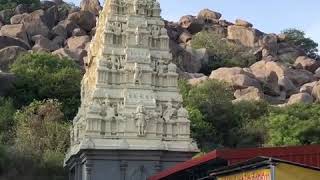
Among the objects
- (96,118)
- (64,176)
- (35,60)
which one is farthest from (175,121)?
(35,60)

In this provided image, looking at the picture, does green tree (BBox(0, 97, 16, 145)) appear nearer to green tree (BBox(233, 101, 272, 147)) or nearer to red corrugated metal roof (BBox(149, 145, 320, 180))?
green tree (BBox(233, 101, 272, 147))

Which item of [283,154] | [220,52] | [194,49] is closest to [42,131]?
[283,154]

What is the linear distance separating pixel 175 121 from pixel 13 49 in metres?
38.4

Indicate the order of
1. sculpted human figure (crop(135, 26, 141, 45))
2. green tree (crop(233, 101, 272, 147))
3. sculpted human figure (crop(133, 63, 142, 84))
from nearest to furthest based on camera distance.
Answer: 1. sculpted human figure (crop(133, 63, 142, 84))
2. sculpted human figure (crop(135, 26, 141, 45))
3. green tree (crop(233, 101, 272, 147))

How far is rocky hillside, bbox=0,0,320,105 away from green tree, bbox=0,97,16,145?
15.2 ft

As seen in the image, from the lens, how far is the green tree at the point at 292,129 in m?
44.8

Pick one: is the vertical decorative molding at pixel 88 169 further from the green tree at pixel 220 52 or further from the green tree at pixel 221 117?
the green tree at pixel 220 52

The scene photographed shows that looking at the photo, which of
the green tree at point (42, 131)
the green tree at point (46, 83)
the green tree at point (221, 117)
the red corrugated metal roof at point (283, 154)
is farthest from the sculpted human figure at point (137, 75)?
the green tree at point (46, 83)

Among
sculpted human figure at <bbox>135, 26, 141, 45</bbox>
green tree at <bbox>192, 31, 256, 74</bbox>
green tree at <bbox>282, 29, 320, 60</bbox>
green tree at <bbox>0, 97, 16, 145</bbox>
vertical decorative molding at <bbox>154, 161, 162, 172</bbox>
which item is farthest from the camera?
green tree at <bbox>282, 29, 320, 60</bbox>

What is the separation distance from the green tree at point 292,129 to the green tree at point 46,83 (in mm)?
16197

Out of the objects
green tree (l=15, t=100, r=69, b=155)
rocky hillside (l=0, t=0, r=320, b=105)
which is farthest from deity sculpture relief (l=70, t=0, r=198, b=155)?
rocky hillside (l=0, t=0, r=320, b=105)

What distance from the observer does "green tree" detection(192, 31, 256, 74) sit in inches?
3041

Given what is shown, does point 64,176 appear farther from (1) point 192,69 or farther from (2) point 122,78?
(1) point 192,69

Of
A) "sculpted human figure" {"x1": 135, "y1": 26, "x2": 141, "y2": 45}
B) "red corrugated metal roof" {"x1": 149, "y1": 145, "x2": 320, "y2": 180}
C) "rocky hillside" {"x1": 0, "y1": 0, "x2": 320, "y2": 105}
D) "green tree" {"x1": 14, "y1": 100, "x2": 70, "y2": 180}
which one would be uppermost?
"rocky hillside" {"x1": 0, "y1": 0, "x2": 320, "y2": 105}
